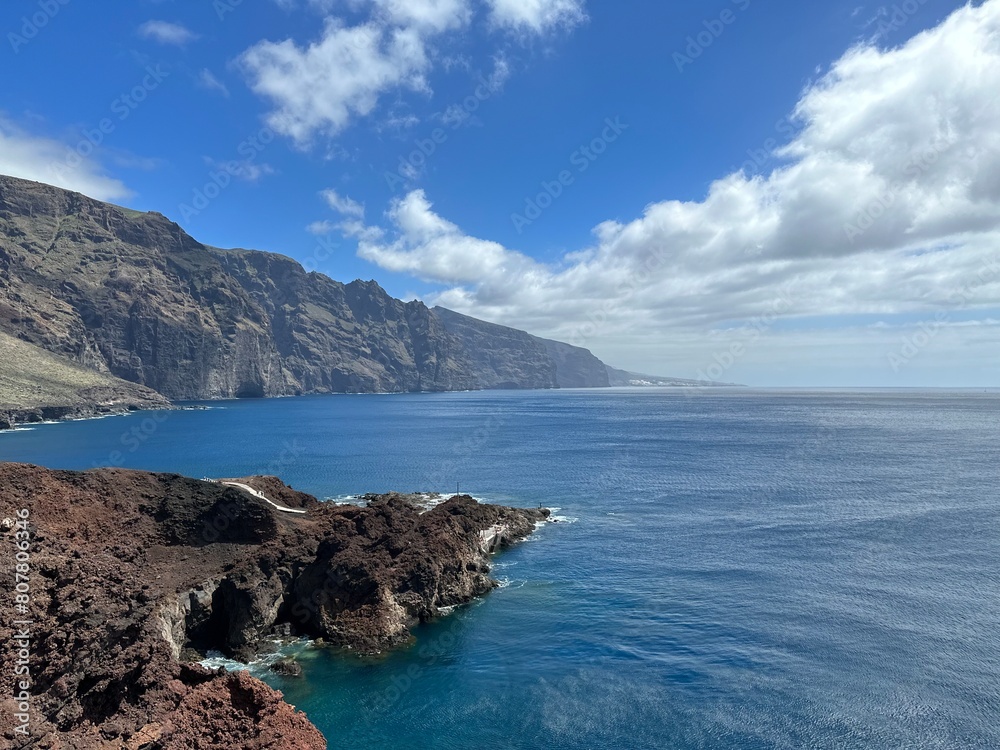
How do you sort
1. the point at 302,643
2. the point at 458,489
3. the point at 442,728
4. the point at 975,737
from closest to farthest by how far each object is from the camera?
the point at 975,737
the point at 442,728
the point at 302,643
the point at 458,489

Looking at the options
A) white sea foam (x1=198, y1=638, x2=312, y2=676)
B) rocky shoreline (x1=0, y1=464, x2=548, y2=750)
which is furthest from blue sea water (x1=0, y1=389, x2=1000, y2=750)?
rocky shoreline (x1=0, y1=464, x2=548, y2=750)

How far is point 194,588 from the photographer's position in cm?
4038

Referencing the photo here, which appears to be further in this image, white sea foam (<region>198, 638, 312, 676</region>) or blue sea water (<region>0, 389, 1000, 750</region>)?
→ white sea foam (<region>198, 638, 312, 676</region>)

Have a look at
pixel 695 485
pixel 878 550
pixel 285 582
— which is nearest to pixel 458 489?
pixel 695 485

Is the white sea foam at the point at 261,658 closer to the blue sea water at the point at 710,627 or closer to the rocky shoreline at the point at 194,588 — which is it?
the rocky shoreline at the point at 194,588

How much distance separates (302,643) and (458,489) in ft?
168

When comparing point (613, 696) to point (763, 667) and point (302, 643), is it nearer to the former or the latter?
point (763, 667)

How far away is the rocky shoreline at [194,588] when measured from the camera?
22344mm

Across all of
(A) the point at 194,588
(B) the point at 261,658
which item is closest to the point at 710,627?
(B) the point at 261,658

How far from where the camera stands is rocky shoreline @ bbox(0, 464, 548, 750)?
2234 cm

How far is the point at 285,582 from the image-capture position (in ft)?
145

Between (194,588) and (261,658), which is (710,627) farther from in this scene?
(194,588)

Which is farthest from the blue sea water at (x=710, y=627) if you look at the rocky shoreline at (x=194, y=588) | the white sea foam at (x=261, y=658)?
the rocky shoreline at (x=194, y=588)

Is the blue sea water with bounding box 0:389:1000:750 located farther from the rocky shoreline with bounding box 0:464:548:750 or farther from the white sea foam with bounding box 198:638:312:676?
the rocky shoreline with bounding box 0:464:548:750
